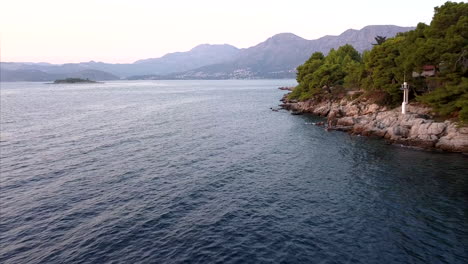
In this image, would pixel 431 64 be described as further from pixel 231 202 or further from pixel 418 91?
pixel 231 202

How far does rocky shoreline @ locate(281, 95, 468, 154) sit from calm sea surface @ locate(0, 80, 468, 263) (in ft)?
10.2

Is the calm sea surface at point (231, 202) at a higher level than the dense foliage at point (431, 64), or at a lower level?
lower

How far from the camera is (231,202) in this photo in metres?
31.4

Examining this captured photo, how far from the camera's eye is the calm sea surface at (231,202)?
2283 centimetres

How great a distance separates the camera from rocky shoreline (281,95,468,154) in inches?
1842

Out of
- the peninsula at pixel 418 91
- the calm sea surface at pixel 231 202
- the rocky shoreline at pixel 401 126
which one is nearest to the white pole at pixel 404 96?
the peninsula at pixel 418 91

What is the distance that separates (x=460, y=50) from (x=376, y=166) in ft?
82.0

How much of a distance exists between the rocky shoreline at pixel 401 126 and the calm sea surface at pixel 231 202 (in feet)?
10.2

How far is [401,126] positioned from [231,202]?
129 feet

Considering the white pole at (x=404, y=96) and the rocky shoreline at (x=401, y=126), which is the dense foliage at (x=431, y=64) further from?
the rocky shoreline at (x=401, y=126)

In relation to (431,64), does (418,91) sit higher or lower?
lower

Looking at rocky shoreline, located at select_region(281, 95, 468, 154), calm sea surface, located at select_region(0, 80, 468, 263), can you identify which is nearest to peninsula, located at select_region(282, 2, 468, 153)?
rocky shoreline, located at select_region(281, 95, 468, 154)

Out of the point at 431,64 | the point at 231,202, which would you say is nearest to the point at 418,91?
the point at 431,64

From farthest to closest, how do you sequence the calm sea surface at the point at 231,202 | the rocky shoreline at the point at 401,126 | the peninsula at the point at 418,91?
the peninsula at the point at 418,91
the rocky shoreline at the point at 401,126
the calm sea surface at the point at 231,202
